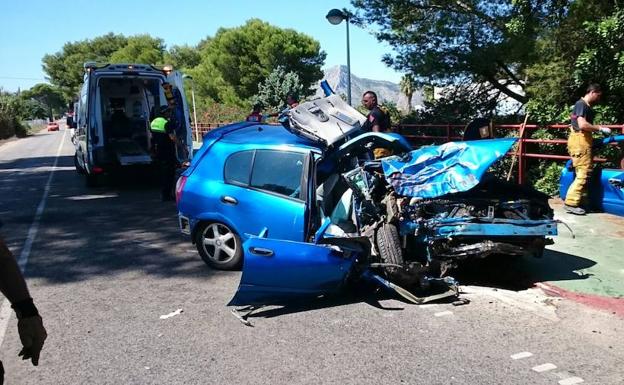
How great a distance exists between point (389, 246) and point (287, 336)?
1324 mm

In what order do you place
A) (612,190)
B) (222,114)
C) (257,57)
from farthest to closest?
(257,57) < (222,114) < (612,190)

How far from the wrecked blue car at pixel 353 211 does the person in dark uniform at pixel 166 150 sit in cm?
519

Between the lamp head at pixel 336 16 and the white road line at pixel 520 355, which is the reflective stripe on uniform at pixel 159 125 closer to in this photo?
the lamp head at pixel 336 16

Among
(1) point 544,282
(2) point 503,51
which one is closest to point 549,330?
(1) point 544,282

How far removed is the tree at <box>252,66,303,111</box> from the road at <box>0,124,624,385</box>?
29.5 meters

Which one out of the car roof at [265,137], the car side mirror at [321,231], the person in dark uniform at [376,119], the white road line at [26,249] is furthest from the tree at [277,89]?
the car side mirror at [321,231]

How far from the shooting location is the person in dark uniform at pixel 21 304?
2236 millimetres

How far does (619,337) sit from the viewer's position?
416 cm

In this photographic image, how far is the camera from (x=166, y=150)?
11156 mm

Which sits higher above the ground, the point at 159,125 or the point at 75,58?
the point at 75,58

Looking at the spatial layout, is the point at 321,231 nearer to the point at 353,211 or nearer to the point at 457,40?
the point at 353,211

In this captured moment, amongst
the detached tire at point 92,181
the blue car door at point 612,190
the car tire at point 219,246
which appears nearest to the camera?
the car tire at point 219,246

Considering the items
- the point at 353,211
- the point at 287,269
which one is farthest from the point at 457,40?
the point at 287,269

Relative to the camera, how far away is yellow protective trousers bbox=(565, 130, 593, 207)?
24.8 ft
